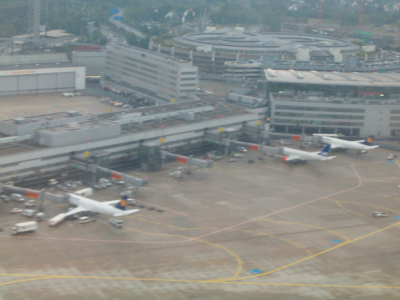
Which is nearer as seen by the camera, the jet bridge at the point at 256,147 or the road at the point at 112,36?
the jet bridge at the point at 256,147

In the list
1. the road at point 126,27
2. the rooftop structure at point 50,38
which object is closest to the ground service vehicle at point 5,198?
the rooftop structure at point 50,38

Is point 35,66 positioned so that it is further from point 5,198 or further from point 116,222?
point 116,222

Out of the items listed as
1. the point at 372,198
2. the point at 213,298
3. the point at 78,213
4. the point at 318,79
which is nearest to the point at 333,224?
the point at 372,198

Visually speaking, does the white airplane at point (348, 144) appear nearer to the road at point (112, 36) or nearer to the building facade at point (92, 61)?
the building facade at point (92, 61)

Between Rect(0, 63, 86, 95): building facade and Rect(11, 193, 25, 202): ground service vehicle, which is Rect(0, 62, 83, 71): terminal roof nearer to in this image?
Rect(0, 63, 86, 95): building facade

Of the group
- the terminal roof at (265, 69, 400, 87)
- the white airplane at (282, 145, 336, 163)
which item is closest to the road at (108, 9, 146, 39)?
the terminal roof at (265, 69, 400, 87)
